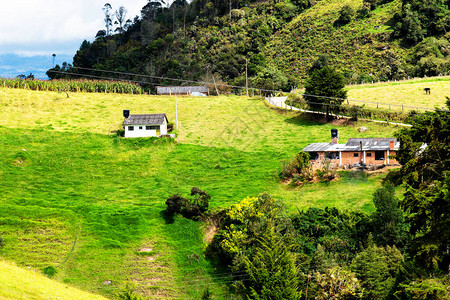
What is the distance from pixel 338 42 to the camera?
142 meters

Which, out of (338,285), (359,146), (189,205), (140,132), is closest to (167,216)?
(189,205)

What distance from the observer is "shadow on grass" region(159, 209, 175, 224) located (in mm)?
57531

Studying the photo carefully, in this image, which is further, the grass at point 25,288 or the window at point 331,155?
the window at point 331,155

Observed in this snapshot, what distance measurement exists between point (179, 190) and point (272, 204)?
49.3 ft

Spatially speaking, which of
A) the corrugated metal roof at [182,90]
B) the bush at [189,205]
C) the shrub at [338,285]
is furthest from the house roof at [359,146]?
the corrugated metal roof at [182,90]

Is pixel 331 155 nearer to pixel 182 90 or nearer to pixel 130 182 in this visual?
pixel 130 182

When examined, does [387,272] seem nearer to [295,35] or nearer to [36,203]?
[36,203]

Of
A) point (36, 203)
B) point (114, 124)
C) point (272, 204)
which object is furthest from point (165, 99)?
point (272, 204)

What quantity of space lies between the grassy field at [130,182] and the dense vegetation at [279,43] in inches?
1239

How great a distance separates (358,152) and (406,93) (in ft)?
124

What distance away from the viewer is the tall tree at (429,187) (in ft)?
110

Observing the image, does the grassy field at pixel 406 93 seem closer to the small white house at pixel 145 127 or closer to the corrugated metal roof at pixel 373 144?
the corrugated metal roof at pixel 373 144

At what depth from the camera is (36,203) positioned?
59.0 metres

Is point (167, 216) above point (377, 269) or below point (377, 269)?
above
